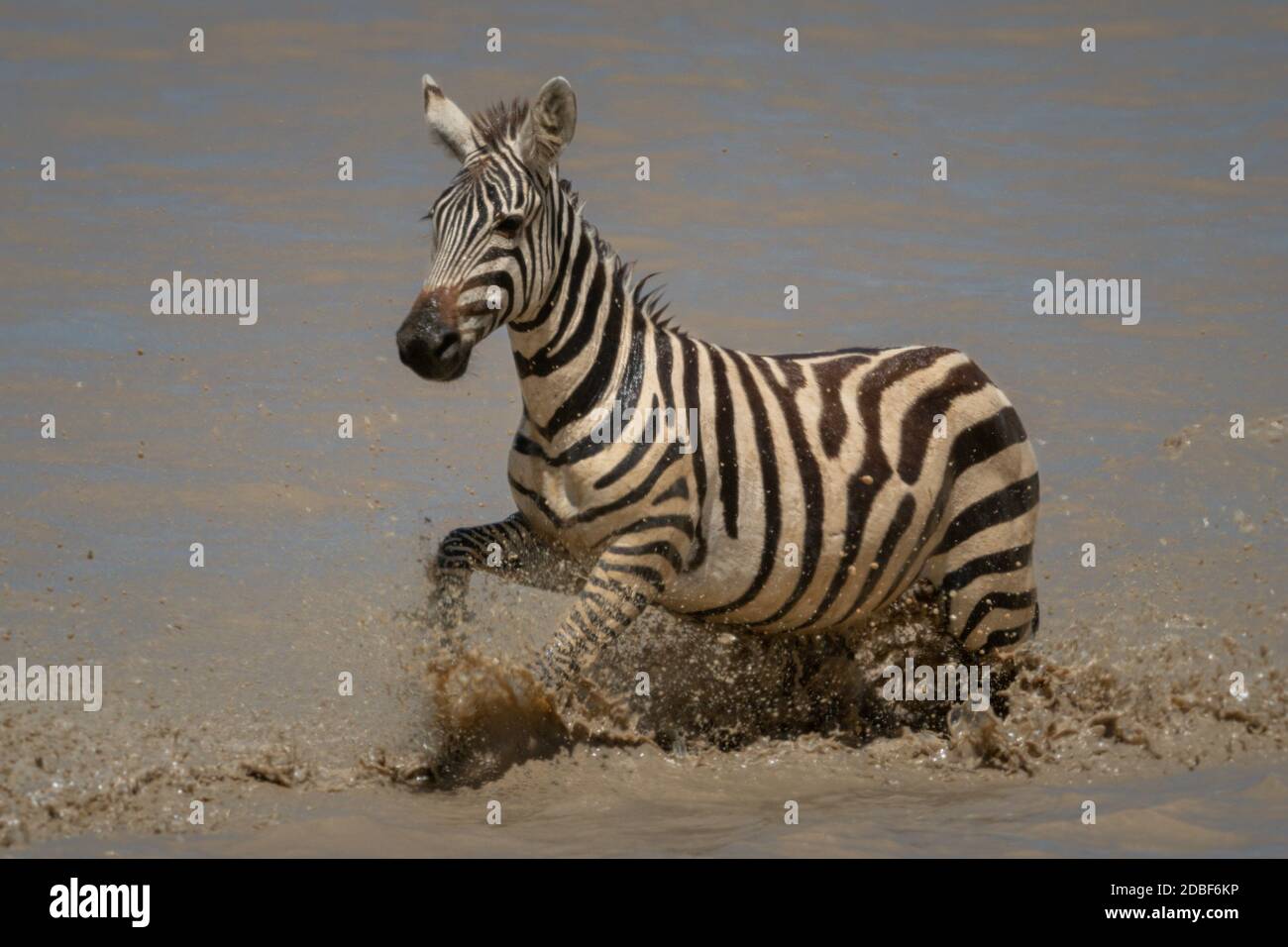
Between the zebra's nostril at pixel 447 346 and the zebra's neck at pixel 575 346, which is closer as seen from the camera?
the zebra's nostril at pixel 447 346

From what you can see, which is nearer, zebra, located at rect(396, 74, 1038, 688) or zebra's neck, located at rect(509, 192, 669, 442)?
zebra, located at rect(396, 74, 1038, 688)

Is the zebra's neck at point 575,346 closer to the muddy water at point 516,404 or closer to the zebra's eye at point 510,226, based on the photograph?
the zebra's eye at point 510,226

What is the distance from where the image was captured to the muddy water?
6.88m

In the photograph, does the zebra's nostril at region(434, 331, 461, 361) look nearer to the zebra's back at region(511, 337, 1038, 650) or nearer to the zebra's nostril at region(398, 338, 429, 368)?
the zebra's nostril at region(398, 338, 429, 368)

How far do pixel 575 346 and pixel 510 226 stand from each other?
22.0 inches

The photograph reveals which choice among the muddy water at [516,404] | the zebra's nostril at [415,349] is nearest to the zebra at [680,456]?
the zebra's nostril at [415,349]

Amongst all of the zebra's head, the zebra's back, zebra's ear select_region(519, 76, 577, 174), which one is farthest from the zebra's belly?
zebra's ear select_region(519, 76, 577, 174)

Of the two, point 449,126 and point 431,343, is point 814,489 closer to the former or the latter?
point 431,343

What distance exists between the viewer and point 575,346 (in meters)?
6.80

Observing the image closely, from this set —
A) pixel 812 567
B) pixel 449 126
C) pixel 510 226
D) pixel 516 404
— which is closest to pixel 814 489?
pixel 812 567

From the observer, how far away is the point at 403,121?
655 inches

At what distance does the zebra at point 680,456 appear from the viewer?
259 inches

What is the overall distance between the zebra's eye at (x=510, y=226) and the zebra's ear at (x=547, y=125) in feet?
0.88
